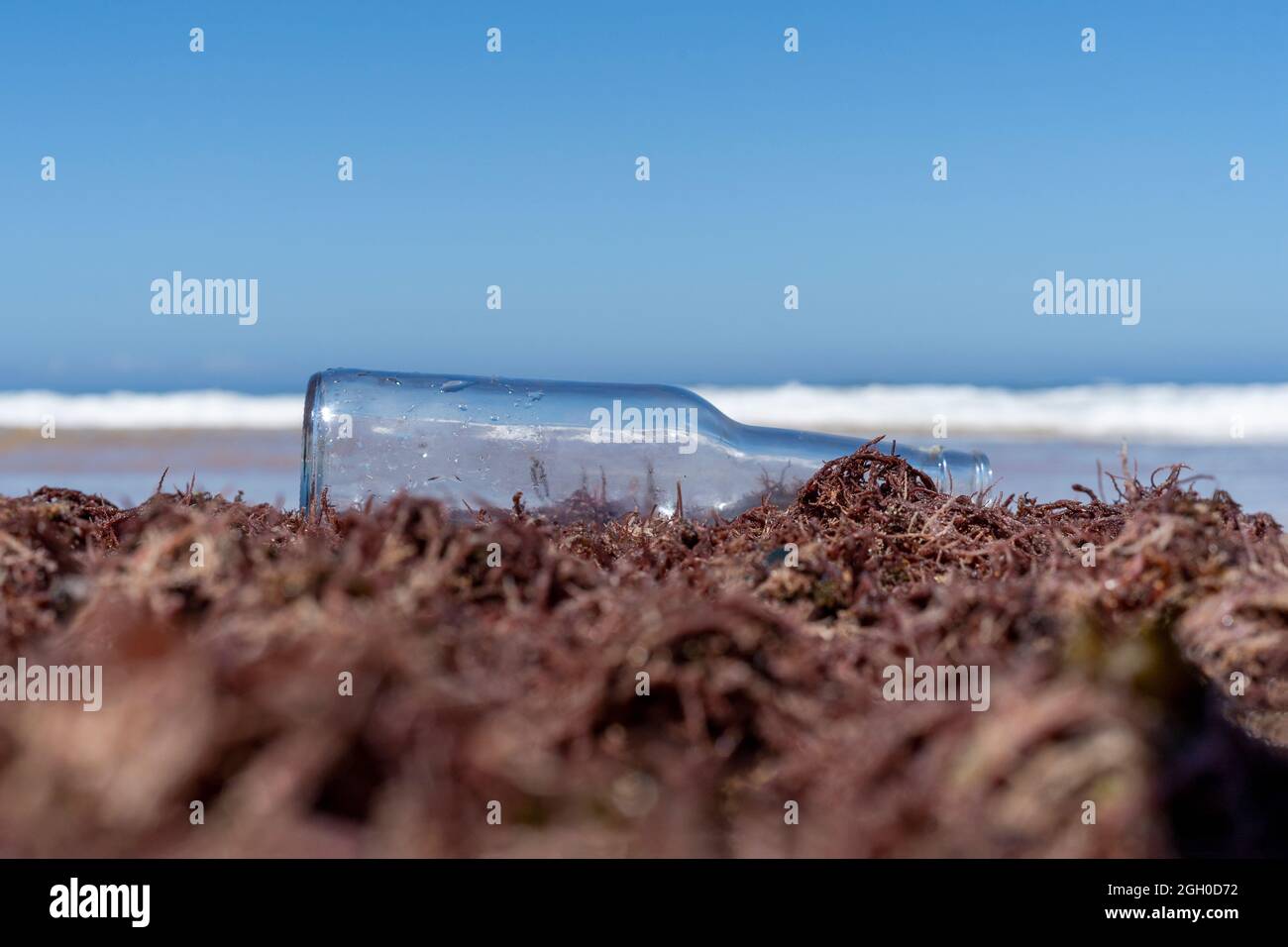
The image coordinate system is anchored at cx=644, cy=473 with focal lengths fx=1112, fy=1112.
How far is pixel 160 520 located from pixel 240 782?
0.77 meters

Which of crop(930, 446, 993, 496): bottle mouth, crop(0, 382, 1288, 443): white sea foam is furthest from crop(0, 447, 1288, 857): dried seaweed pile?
crop(0, 382, 1288, 443): white sea foam

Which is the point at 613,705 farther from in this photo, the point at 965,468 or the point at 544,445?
the point at 965,468

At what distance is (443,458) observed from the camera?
364 cm

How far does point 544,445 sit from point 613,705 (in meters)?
2.46

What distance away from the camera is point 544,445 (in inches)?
144

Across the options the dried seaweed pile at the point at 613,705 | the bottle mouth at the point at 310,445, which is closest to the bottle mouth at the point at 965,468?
the dried seaweed pile at the point at 613,705

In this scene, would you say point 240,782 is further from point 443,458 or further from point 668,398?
point 668,398

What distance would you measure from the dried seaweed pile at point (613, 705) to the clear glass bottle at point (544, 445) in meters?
1.63

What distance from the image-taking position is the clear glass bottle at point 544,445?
3553mm

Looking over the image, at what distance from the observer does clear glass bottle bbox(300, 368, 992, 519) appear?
3553 millimetres

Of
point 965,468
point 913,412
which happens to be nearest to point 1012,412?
point 913,412

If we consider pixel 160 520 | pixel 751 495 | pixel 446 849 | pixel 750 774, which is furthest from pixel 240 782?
pixel 751 495

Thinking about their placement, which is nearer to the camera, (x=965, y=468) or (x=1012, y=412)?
(x=965, y=468)

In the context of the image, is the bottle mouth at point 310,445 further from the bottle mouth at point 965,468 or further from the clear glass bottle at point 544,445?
the bottle mouth at point 965,468
